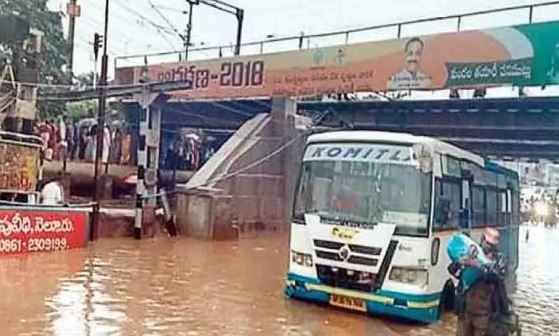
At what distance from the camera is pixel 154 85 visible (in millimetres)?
21094

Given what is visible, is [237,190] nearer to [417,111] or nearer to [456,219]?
[417,111]

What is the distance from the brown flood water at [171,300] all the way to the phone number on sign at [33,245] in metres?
0.41

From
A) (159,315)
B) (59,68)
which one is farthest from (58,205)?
(59,68)

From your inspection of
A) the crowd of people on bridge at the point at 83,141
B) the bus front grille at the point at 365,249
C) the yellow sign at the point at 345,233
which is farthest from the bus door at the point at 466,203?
the crowd of people on bridge at the point at 83,141

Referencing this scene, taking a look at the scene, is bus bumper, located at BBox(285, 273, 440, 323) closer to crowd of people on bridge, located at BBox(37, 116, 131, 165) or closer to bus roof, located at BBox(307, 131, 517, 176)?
bus roof, located at BBox(307, 131, 517, 176)

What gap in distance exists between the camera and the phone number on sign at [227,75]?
2698cm

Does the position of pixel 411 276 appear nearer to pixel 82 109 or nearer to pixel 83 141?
pixel 83 141

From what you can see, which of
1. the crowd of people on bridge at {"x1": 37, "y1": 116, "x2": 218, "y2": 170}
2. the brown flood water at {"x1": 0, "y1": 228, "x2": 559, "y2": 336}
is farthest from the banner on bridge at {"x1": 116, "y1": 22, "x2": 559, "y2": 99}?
the brown flood water at {"x1": 0, "y1": 228, "x2": 559, "y2": 336}

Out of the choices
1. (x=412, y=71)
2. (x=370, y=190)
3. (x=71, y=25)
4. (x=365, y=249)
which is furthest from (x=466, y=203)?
(x=71, y=25)

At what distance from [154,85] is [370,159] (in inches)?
449

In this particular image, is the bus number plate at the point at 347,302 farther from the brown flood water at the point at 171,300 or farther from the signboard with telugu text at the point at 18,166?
the signboard with telugu text at the point at 18,166

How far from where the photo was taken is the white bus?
10.6 metres

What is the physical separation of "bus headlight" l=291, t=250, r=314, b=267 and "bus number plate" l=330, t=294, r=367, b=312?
63cm

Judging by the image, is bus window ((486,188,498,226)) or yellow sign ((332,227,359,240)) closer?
yellow sign ((332,227,359,240))
